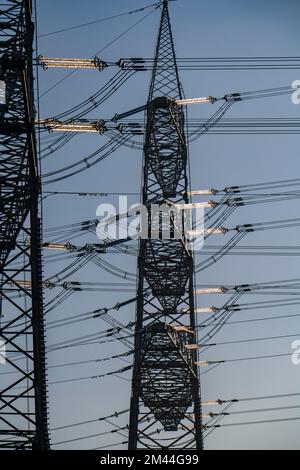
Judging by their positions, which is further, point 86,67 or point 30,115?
point 86,67

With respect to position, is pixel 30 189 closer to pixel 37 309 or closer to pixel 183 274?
pixel 37 309

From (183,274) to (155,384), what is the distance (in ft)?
16.5

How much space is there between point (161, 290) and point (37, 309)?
42.6 feet

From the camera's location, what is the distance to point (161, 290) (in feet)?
101
